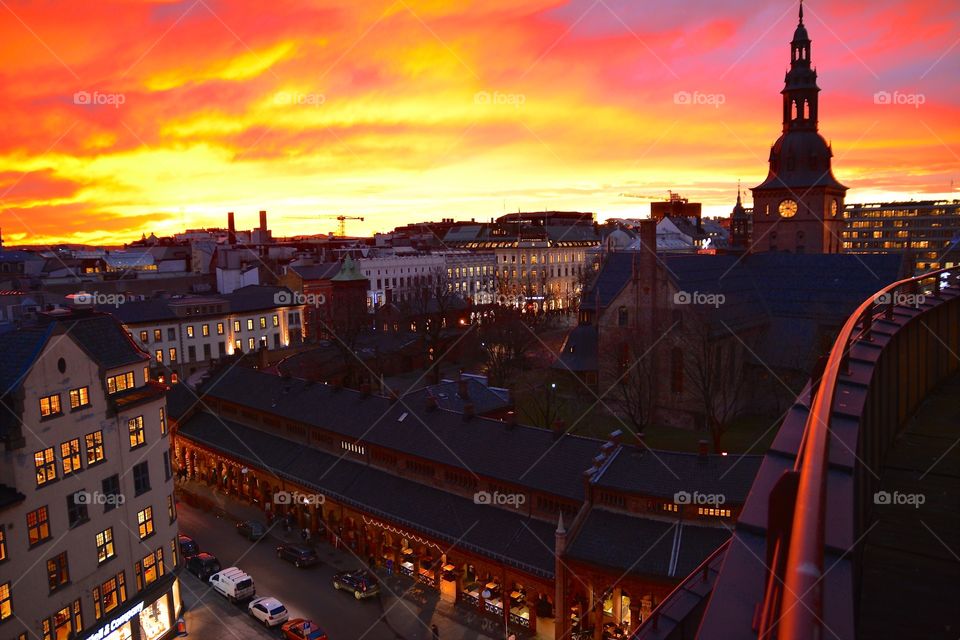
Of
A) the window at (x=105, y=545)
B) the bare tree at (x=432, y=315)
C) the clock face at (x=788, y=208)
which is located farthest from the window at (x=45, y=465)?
the clock face at (x=788, y=208)

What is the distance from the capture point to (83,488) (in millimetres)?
27531

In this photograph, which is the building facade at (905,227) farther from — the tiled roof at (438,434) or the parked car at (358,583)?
the parked car at (358,583)

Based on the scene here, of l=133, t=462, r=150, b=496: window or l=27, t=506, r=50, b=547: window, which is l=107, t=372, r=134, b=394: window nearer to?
l=133, t=462, r=150, b=496: window

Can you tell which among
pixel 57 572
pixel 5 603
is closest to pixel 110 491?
pixel 57 572

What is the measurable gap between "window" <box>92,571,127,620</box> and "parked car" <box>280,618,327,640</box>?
6.81 meters

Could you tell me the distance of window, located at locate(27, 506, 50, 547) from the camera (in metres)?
25.2

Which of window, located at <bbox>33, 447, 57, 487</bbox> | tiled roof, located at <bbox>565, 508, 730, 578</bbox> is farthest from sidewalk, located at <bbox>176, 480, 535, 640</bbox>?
window, located at <bbox>33, 447, 57, 487</bbox>

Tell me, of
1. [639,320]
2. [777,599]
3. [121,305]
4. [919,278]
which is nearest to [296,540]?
[639,320]

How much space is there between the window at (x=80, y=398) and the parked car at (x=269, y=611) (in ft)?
38.9

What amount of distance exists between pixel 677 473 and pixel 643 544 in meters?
3.45

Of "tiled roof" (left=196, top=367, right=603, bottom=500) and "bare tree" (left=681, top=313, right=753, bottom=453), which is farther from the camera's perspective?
"bare tree" (left=681, top=313, right=753, bottom=453)

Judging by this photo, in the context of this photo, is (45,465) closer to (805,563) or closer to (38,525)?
(38,525)

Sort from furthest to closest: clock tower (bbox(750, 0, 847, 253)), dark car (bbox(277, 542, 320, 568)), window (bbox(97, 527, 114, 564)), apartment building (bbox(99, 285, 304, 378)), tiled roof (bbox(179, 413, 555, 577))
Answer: apartment building (bbox(99, 285, 304, 378)) → clock tower (bbox(750, 0, 847, 253)) → dark car (bbox(277, 542, 320, 568)) → tiled roof (bbox(179, 413, 555, 577)) → window (bbox(97, 527, 114, 564))

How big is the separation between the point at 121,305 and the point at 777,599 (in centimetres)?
7861
